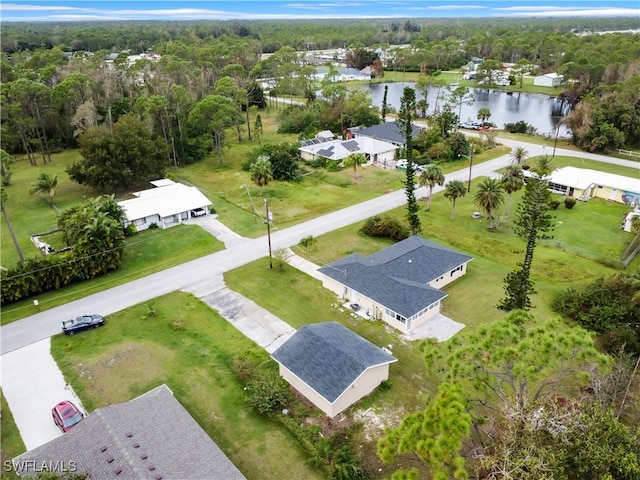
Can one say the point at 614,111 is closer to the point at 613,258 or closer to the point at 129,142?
the point at 613,258

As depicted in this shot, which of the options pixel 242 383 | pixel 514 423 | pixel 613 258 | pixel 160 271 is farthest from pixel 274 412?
pixel 613 258

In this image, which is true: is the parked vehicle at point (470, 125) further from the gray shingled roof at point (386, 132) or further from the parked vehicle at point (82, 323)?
the parked vehicle at point (82, 323)

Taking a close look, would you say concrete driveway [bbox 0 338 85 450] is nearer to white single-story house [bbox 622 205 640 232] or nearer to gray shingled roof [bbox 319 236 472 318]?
gray shingled roof [bbox 319 236 472 318]

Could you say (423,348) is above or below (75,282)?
above

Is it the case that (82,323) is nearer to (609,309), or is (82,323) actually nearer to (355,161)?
(609,309)

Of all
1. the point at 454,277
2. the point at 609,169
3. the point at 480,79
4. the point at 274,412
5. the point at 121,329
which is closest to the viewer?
the point at 274,412
